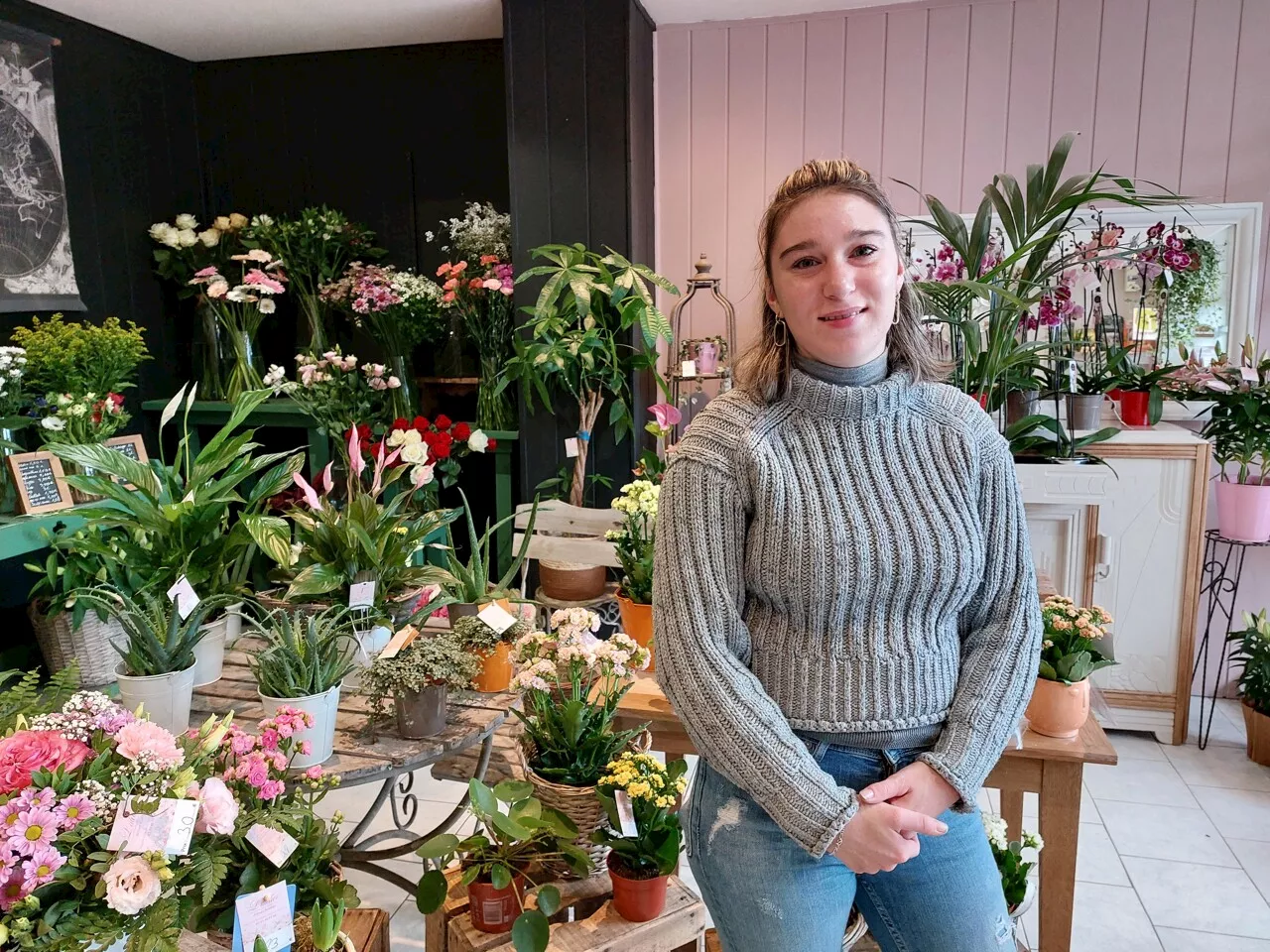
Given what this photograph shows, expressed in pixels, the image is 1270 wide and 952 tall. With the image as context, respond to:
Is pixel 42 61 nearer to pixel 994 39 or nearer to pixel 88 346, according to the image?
pixel 88 346

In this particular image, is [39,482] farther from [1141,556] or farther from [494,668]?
[1141,556]

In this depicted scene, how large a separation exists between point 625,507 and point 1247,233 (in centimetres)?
249

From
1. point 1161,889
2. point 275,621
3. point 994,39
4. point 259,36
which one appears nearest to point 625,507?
point 275,621

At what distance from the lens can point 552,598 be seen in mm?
3098

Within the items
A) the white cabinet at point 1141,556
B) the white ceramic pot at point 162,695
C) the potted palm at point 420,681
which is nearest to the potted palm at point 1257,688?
the white cabinet at point 1141,556

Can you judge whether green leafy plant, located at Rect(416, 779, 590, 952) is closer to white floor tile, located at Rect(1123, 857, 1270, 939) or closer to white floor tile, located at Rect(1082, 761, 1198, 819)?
white floor tile, located at Rect(1123, 857, 1270, 939)

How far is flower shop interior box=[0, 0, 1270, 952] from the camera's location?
1255 mm

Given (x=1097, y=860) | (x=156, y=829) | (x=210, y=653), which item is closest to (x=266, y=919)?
(x=156, y=829)

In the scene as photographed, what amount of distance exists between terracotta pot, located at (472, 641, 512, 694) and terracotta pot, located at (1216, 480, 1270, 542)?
244 cm

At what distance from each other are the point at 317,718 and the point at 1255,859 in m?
2.40

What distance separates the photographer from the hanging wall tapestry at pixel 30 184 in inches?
124

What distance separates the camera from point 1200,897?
7.24 feet

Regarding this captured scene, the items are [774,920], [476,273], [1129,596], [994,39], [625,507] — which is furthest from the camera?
[476,273]

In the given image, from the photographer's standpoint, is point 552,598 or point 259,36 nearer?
point 552,598
